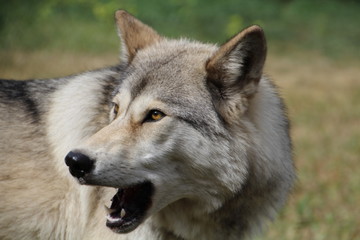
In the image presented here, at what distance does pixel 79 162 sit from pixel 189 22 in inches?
610

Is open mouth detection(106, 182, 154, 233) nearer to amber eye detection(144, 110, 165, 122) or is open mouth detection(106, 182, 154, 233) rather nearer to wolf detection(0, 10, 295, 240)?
wolf detection(0, 10, 295, 240)

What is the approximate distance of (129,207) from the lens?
3520 mm

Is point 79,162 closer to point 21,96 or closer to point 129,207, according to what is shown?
point 129,207

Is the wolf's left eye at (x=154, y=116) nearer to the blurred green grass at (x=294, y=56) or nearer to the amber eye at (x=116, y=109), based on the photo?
the amber eye at (x=116, y=109)

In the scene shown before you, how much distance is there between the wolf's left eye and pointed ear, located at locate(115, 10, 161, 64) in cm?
64

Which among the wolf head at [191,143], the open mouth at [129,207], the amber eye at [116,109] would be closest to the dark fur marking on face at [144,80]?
the wolf head at [191,143]

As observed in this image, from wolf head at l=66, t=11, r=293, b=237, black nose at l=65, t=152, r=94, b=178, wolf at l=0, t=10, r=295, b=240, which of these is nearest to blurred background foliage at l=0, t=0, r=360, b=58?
wolf at l=0, t=10, r=295, b=240

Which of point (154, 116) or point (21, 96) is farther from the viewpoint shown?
point (21, 96)

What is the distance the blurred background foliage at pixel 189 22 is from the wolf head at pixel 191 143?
7.92 metres

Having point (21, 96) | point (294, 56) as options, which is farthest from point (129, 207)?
point (294, 56)

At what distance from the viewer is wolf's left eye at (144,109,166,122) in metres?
3.53

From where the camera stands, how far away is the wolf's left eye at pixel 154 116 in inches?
139

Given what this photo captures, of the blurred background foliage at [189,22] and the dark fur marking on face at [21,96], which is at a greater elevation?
the dark fur marking on face at [21,96]

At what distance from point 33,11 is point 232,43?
9330mm
